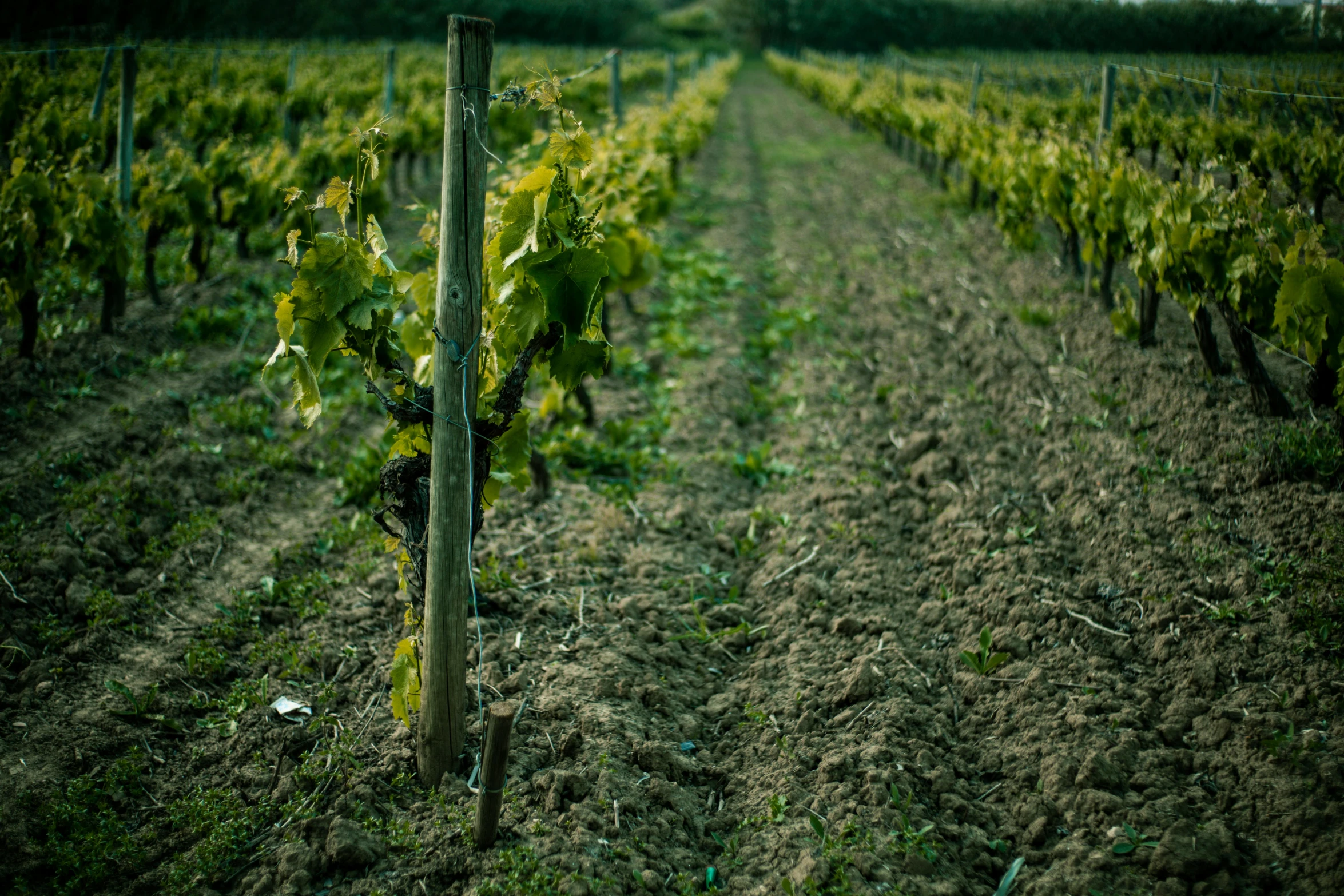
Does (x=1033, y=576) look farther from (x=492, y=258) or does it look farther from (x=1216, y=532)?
(x=492, y=258)

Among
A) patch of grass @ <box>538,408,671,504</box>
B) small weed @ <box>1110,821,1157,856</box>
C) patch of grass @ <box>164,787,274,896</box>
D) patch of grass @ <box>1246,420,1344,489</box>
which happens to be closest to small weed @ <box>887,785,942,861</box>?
small weed @ <box>1110,821,1157,856</box>

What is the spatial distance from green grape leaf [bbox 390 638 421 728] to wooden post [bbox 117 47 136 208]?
19.1 ft

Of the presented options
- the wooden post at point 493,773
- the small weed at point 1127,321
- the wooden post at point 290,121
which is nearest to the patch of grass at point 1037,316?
the small weed at point 1127,321

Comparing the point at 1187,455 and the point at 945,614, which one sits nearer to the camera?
the point at 945,614

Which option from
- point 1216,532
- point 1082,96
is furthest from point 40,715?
point 1082,96

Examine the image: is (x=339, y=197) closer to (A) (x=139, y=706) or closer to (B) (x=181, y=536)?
(A) (x=139, y=706)

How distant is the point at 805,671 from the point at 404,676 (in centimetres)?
163

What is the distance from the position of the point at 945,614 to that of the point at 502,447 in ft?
7.13

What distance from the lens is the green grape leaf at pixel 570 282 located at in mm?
2631

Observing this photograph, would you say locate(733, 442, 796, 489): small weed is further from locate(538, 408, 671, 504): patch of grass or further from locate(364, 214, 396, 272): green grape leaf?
locate(364, 214, 396, 272): green grape leaf

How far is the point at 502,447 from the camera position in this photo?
2.97 m

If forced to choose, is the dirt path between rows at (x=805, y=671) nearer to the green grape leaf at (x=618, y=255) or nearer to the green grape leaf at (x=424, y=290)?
the green grape leaf at (x=618, y=255)

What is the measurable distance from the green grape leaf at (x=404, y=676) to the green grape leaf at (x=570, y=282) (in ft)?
3.94

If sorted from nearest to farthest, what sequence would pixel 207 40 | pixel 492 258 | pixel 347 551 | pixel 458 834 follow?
pixel 458 834
pixel 492 258
pixel 347 551
pixel 207 40
